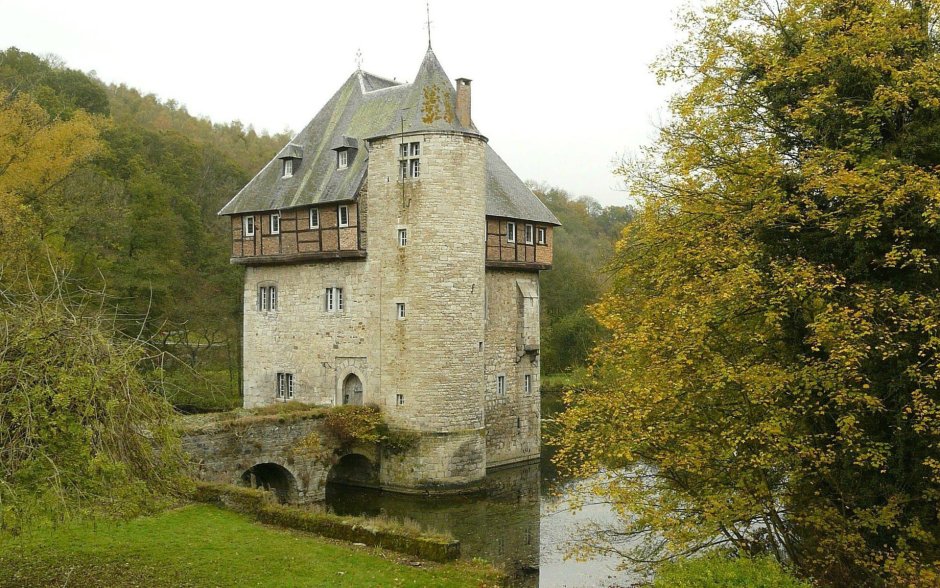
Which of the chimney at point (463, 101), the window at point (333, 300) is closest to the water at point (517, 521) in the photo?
the window at point (333, 300)

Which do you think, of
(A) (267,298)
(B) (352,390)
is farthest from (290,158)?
(B) (352,390)

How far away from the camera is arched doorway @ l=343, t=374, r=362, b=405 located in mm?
23922

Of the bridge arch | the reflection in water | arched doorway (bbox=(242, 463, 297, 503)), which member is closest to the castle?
the bridge arch

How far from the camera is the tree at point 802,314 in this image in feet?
32.1

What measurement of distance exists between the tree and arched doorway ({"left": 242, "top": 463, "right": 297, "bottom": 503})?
10.2 m

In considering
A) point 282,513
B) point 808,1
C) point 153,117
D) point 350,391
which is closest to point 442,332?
point 350,391

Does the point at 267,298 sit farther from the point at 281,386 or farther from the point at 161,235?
the point at 161,235

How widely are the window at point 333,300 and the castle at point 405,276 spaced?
5cm

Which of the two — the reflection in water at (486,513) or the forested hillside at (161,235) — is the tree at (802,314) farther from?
the forested hillside at (161,235)

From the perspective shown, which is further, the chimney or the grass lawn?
the chimney

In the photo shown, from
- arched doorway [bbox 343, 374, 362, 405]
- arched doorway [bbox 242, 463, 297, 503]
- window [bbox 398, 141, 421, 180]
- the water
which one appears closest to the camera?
the water

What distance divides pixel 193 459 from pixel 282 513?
15.0ft

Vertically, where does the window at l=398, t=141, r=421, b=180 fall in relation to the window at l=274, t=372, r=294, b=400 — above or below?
above

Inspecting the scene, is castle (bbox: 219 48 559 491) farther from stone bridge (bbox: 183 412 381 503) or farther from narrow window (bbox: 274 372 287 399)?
stone bridge (bbox: 183 412 381 503)
